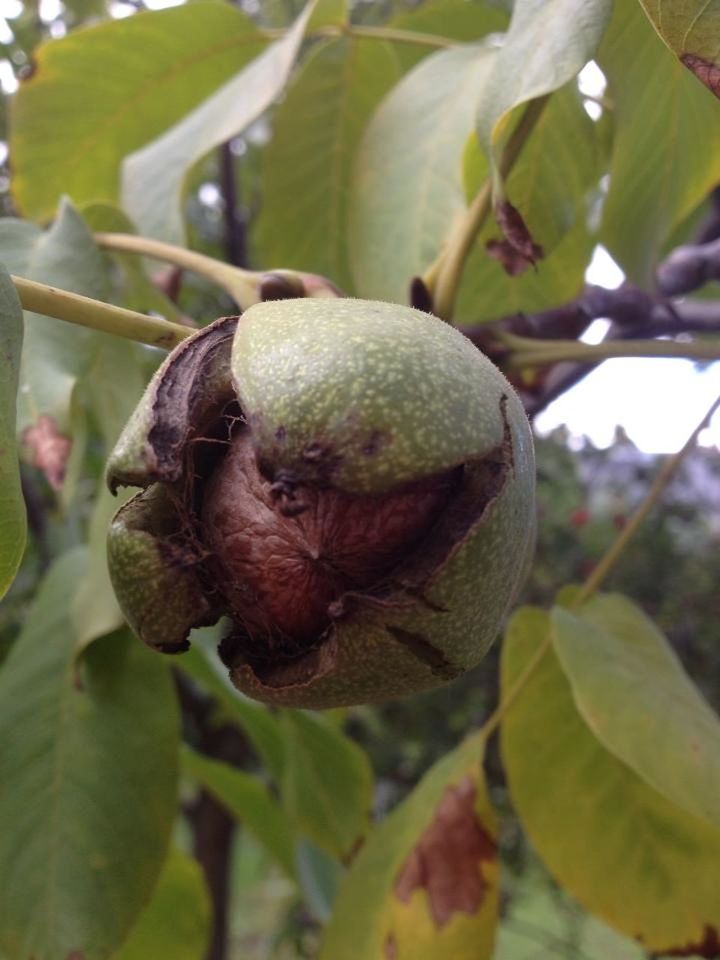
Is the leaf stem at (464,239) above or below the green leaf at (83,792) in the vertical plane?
above

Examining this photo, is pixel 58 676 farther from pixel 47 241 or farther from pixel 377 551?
pixel 377 551

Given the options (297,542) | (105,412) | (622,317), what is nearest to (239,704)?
(105,412)

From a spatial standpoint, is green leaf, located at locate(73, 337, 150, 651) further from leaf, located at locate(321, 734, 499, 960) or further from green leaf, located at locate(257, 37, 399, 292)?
green leaf, located at locate(257, 37, 399, 292)

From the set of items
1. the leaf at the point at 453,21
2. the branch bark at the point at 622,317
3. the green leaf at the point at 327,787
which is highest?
the leaf at the point at 453,21

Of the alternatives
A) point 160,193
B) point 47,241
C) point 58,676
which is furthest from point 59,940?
point 160,193

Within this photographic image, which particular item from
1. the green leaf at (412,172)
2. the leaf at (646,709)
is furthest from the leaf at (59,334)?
the leaf at (646,709)

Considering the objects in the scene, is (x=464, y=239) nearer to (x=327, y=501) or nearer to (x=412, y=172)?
(x=412, y=172)

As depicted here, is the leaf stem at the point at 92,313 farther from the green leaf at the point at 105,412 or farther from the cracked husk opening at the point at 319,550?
the green leaf at the point at 105,412
